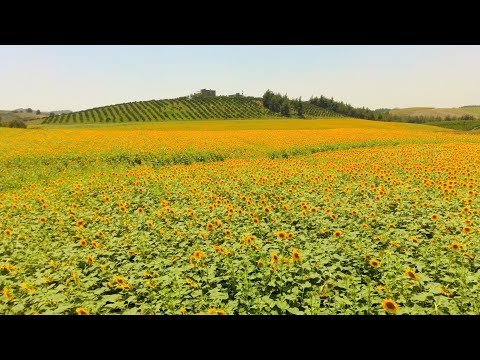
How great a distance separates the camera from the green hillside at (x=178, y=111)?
91.3 metres

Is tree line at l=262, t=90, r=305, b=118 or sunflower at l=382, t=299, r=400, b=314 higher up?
tree line at l=262, t=90, r=305, b=118

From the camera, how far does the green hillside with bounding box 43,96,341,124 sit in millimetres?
91312

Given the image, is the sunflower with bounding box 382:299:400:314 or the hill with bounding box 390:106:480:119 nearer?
the sunflower with bounding box 382:299:400:314

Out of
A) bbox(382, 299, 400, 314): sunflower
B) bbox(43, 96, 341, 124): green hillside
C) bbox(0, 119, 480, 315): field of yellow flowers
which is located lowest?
bbox(0, 119, 480, 315): field of yellow flowers

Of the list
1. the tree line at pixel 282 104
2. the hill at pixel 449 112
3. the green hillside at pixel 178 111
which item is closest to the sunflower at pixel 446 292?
the green hillside at pixel 178 111

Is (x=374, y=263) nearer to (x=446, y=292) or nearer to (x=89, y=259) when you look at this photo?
(x=446, y=292)

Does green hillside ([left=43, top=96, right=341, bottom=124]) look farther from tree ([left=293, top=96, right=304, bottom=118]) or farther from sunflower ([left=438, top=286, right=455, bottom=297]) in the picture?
sunflower ([left=438, top=286, right=455, bottom=297])

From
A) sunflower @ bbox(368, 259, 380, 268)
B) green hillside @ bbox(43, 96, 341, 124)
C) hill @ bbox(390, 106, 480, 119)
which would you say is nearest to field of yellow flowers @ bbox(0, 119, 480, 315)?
sunflower @ bbox(368, 259, 380, 268)

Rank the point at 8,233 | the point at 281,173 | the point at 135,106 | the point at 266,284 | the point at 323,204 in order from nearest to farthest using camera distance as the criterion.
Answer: the point at 266,284 < the point at 8,233 < the point at 323,204 < the point at 281,173 < the point at 135,106

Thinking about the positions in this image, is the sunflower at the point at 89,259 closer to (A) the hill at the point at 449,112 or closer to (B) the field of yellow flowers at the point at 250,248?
(B) the field of yellow flowers at the point at 250,248
